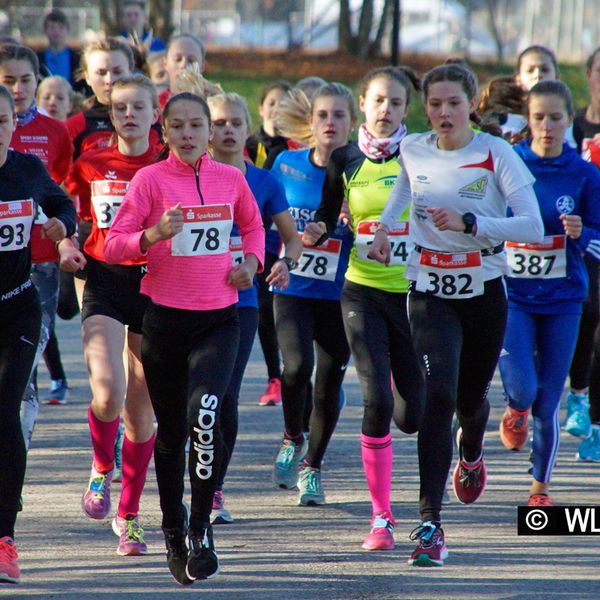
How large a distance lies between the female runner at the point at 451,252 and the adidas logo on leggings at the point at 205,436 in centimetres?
105

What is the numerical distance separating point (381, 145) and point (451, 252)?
3.24 ft

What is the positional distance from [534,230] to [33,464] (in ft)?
11.0

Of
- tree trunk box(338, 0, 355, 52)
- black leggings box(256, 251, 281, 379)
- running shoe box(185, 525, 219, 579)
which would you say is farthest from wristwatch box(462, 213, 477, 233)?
tree trunk box(338, 0, 355, 52)

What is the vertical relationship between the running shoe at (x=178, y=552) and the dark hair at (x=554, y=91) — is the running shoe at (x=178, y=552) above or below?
below

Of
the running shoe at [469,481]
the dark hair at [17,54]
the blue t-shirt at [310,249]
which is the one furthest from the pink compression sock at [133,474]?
the dark hair at [17,54]

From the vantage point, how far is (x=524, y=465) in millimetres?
7742

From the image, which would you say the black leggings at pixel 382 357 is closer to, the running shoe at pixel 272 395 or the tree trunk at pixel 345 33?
the running shoe at pixel 272 395

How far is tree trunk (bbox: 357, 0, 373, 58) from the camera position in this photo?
1040 inches

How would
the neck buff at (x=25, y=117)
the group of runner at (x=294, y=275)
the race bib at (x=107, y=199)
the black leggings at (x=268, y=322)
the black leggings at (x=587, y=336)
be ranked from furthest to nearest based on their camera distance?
the black leggings at (x=268, y=322) → the black leggings at (x=587, y=336) → the neck buff at (x=25, y=117) → the race bib at (x=107, y=199) → the group of runner at (x=294, y=275)

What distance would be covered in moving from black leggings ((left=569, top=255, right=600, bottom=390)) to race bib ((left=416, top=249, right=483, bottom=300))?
7.43ft

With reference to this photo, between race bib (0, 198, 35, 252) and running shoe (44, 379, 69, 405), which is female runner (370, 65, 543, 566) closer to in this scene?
race bib (0, 198, 35, 252)

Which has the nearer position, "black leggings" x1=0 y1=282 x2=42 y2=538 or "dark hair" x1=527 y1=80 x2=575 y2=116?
"black leggings" x1=0 y1=282 x2=42 y2=538

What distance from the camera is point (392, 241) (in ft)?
21.9

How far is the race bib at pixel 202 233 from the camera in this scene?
17.8ft
